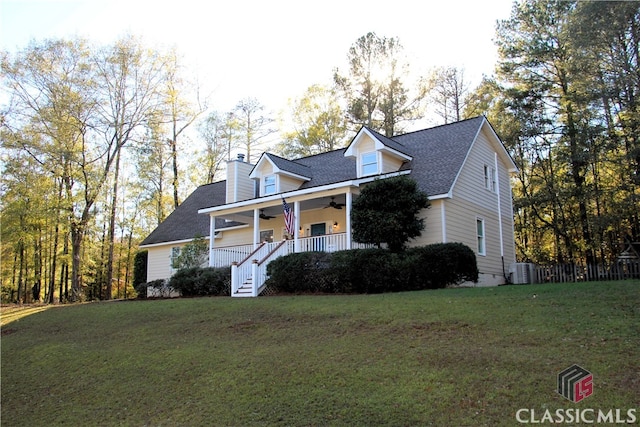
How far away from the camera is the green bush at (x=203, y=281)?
65.7ft

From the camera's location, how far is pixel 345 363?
791cm

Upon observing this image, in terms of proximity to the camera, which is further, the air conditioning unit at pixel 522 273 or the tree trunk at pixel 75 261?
the tree trunk at pixel 75 261

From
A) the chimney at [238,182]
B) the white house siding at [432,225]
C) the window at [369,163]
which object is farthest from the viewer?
the chimney at [238,182]

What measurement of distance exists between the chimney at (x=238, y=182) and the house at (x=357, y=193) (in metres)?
0.05

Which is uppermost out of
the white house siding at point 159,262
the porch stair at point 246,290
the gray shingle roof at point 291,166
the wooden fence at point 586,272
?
the gray shingle roof at point 291,166

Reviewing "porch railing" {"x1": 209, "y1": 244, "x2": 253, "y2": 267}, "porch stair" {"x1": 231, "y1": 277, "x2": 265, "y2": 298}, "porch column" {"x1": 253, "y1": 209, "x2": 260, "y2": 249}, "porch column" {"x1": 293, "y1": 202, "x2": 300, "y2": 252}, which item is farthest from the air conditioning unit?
"porch railing" {"x1": 209, "y1": 244, "x2": 253, "y2": 267}

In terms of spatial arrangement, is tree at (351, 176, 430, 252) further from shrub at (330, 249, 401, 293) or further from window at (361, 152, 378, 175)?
window at (361, 152, 378, 175)

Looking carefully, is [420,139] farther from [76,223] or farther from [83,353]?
[76,223]

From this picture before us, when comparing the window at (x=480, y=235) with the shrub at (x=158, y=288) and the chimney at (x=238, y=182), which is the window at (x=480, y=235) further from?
the shrub at (x=158, y=288)

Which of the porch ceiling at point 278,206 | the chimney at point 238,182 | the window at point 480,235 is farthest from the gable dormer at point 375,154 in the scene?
the chimney at point 238,182

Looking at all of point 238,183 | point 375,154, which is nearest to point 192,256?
point 238,183

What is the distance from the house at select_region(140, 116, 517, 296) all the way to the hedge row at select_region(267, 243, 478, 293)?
56.7 inches

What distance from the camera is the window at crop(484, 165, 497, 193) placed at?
2156cm

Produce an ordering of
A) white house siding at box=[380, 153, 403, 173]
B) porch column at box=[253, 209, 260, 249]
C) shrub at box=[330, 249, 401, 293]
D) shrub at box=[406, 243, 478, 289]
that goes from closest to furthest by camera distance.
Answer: shrub at box=[406, 243, 478, 289] < shrub at box=[330, 249, 401, 293] < white house siding at box=[380, 153, 403, 173] < porch column at box=[253, 209, 260, 249]
